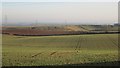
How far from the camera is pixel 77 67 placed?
14.3 meters

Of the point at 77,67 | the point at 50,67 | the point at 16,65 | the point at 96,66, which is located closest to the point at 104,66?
the point at 96,66

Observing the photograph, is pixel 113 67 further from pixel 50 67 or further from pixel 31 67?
pixel 31 67

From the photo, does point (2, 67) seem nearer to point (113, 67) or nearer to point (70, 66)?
point (70, 66)

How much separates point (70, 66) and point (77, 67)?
54cm

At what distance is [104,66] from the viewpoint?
47.4ft

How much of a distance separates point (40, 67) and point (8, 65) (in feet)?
7.03

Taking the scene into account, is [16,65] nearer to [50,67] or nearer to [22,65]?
[22,65]

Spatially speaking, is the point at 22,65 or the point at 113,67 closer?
the point at 113,67

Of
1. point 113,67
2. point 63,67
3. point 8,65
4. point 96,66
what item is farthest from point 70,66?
point 8,65

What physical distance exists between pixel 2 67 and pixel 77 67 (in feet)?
13.8

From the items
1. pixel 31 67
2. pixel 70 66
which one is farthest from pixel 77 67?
pixel 31 67

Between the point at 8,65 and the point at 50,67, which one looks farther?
the point at 8,65

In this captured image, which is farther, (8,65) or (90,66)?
(8,65)

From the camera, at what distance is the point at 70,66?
14.7m
